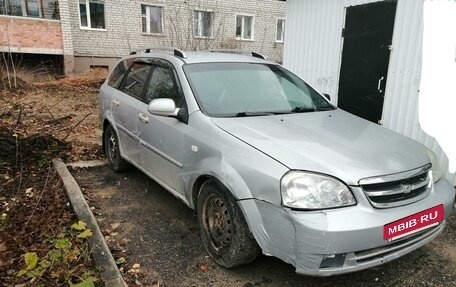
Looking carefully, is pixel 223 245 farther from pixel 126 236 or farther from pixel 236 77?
pixel 236 77

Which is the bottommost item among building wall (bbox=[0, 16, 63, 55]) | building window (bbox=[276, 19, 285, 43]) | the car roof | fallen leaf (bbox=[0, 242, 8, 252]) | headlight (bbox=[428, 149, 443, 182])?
fallen leaf (bbox=[0, 242, 8, 252])

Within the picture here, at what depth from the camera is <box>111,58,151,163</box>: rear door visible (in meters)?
3.96

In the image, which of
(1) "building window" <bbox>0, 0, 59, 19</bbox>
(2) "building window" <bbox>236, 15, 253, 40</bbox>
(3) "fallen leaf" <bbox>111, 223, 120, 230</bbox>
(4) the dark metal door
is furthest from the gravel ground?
(2) "building window" <bbox>236, 15, 253, 40</bbox>

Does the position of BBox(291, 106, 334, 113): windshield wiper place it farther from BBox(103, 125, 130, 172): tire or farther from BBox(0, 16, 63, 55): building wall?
BBox(0, 16, 63, 55): building wall

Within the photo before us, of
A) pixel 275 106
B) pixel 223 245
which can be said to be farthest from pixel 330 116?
pixel 223 245

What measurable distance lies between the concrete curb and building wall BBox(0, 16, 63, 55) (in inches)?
481

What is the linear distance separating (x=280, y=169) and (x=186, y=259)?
1260mm

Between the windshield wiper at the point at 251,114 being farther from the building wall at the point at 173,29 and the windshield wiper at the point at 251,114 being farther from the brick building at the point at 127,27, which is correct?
the building wall at the point at 173,29

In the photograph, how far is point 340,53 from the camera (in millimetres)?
5613

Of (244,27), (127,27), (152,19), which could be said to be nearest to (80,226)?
(127,27)

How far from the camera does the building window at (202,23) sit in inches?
715

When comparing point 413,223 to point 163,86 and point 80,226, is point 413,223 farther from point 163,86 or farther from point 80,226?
point 80,226

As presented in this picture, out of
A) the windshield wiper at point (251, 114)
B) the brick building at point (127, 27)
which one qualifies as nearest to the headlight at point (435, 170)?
the windshield wiper at point (251, 114)

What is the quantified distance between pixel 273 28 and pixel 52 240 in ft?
64.2
